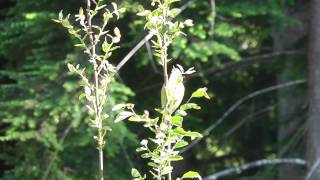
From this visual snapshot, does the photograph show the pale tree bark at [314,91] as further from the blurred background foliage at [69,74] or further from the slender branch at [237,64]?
the slender branch at [237,64]

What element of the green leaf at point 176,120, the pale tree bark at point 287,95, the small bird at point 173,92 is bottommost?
the green leaf at point 176,120

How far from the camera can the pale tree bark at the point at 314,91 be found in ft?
14.5

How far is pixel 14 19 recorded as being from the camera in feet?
15.9

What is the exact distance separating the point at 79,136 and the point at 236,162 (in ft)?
11.7

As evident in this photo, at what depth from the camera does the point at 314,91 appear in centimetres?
446

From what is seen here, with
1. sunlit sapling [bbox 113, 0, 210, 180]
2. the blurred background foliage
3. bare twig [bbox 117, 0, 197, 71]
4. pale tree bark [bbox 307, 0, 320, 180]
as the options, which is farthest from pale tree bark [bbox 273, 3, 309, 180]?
sunlit sapling [bbox 113, 0, 210, 180]

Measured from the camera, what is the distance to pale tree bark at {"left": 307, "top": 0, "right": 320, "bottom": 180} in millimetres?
4406

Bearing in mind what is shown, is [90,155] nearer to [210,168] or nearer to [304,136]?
[304,136]

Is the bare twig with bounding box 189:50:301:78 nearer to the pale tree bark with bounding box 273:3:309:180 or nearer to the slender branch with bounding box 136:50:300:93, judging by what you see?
the slender branch with bounding box 136:50:300:93

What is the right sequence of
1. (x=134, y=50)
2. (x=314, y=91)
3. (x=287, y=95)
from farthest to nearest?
1. (x=287, y=95)
2. (x=314, y=91)
3. (x=134, y=50)

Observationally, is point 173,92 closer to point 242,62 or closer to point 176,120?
point 176,120

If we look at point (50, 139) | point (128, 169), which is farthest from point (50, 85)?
point (128, 169)

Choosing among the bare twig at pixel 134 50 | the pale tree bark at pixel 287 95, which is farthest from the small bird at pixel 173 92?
the pale tree bark at pixel 287 95

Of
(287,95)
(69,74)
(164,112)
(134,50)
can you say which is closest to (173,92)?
(164,112)
